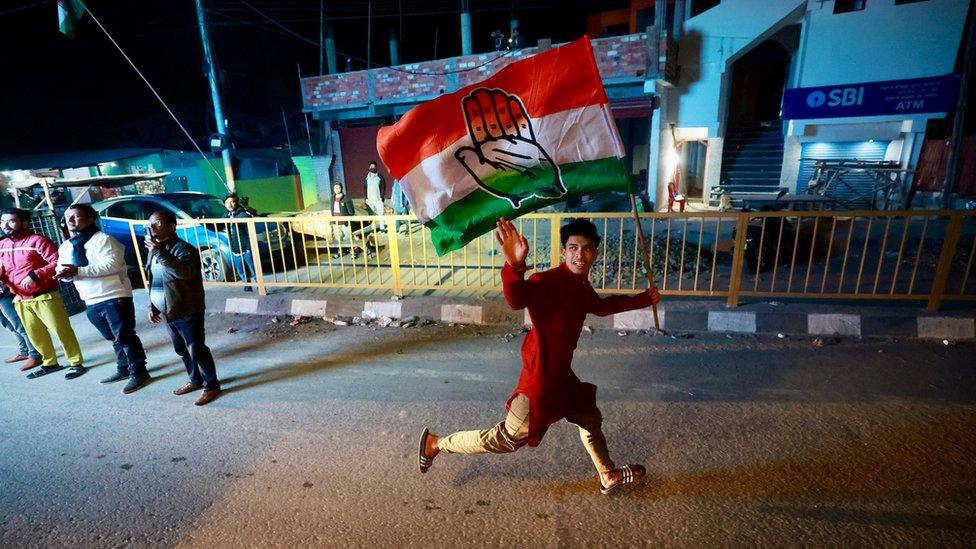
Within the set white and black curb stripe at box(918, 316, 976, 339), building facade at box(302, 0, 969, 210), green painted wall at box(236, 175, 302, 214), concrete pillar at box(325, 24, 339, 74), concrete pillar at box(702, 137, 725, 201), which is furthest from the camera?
green painted wall at box(236, 175, 302, 214)

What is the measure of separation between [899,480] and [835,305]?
3051 mm

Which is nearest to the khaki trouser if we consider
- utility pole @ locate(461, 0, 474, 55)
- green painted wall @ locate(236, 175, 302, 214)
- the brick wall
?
the brick wall

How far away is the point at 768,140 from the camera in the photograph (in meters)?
16.2

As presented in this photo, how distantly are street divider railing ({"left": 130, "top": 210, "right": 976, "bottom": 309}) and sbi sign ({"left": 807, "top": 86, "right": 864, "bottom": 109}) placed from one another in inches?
196

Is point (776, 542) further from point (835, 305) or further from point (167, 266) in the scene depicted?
point (167, 266)

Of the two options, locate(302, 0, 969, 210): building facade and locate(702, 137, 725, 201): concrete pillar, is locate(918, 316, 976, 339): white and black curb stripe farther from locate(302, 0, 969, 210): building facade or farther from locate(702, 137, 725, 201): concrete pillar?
locate(702, 137, 725, 201): concrete pillar

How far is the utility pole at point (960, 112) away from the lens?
38.0ft

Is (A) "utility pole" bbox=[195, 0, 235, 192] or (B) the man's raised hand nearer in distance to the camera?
(B) the man's raised hand

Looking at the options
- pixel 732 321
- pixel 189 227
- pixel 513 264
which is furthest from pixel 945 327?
pixel 189 227

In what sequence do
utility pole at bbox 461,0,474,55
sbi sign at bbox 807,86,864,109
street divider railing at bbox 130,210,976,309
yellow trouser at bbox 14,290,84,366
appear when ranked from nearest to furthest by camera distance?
yellow trouser at bbox 14,290,84,366 < street divider railing at bbox 130,210,976,309 < sbi sign at bbox 807,86,864,109 < utility pole at bbox 461,0,474,55

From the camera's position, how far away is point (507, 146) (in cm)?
280

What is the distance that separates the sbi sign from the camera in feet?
43.4

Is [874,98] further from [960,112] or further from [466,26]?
[466,26]

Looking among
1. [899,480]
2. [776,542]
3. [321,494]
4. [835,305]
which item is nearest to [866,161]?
[835,305]
